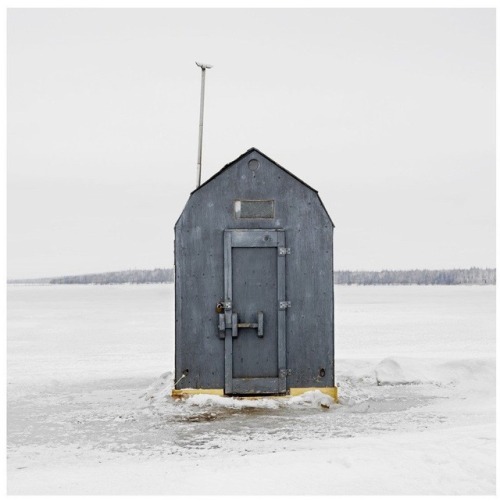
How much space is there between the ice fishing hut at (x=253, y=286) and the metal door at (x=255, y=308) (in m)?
0.01

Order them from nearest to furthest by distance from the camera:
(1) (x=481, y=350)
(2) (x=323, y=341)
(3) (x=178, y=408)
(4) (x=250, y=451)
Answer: (4) (x=250, y=451)
(3) (x=178, y=408)
(2) (x=323, y=341)
(1) (x=481, y=350)

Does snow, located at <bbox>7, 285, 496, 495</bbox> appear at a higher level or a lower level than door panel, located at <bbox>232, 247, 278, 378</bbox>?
lower

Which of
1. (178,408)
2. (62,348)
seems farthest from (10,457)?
(62,348)

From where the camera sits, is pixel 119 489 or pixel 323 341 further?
pixel 323 341

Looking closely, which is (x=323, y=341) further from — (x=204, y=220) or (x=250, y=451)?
(x=250, y=451)

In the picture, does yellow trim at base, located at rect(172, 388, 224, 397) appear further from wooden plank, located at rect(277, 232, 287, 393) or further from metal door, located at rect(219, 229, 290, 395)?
wooden plank, located at rect(277, 232, 287, 393)

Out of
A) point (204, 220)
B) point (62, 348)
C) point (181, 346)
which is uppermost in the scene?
point (204, 220)

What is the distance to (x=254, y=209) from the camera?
424 inches

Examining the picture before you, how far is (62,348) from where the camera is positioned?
856 inches

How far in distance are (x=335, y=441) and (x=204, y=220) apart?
13.6 feet

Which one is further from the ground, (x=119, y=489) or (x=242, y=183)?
(x=242, y=183)

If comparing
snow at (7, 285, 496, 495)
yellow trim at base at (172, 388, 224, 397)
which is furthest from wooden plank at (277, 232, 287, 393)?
yellow trim at base at (172, 388, 224, 397)

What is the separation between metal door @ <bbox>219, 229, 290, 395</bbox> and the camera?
10.7m

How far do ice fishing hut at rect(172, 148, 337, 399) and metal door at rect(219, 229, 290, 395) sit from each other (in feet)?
0.05
